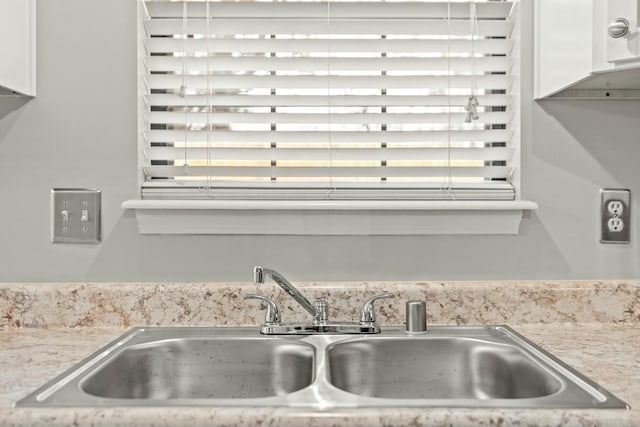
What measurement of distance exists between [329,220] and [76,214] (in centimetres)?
67

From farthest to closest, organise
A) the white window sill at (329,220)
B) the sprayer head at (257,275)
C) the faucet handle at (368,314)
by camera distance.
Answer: the white window sill at (329,220)
the faucet handle at (368,314)
the sprayer head at (257,275)

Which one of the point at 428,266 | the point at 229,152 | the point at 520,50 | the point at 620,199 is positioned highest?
the point at 520,50

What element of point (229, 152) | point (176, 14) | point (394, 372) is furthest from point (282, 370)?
point (176, 14)

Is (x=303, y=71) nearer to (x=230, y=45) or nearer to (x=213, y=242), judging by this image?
(x=230, y=45)

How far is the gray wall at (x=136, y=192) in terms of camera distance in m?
1.60

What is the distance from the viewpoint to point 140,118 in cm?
160

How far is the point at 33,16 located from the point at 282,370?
112 centimetres

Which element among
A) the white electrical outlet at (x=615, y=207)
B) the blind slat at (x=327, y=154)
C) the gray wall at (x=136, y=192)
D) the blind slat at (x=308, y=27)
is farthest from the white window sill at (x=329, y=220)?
the blind slat at (x=308, y=27)

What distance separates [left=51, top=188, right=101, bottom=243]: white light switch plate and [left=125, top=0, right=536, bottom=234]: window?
161mm

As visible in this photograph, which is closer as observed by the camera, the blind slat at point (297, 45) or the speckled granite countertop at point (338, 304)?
the speckled granite countertop at point (338, 304)

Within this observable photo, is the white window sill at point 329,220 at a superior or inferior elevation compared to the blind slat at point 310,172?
inferior

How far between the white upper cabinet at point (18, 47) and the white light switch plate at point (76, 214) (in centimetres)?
28

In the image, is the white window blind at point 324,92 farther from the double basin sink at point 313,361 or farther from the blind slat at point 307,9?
the double basin sink at point 313,361

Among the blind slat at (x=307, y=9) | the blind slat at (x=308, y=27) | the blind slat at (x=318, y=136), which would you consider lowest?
the blind slat at (x=318, y=136)
